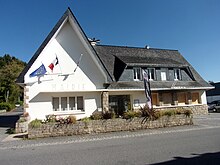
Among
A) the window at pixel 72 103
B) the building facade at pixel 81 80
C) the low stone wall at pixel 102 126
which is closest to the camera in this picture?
the low stone wall at pixel 102 126

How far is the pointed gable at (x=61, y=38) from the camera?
18.0 meters

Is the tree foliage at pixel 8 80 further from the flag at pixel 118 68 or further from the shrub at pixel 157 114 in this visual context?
the shrub at pixel 157 114

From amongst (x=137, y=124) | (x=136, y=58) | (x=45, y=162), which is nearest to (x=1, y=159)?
(x=45, y=162)

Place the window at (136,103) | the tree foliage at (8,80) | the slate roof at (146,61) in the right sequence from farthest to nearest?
the tree foliage at (8,80), the slate roof at (146,61), the window at (136,103)

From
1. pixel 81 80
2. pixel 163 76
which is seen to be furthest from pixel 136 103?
pixel 81 80

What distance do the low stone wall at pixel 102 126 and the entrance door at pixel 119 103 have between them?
5930 mm

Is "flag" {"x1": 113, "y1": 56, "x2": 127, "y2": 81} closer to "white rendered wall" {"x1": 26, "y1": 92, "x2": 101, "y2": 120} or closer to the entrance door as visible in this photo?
the entrance door

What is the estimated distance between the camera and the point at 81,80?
765 inches

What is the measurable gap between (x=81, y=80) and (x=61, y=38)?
400 centimetres

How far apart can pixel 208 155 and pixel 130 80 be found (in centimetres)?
1509

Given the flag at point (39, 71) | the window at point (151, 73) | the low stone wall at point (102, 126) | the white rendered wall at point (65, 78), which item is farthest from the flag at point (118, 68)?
the low stone wall at point (102, 126)

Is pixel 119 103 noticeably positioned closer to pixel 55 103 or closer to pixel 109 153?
pixel 55 103

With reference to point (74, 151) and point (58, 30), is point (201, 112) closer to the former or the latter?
point (58, 30)

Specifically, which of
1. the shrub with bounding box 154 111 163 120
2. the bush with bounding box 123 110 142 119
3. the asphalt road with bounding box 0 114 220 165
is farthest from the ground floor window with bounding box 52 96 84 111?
the asphalt road with bounding box 0 114 220 165
